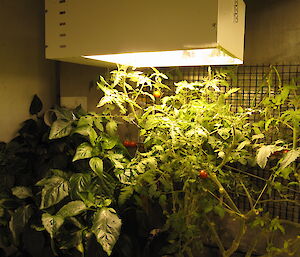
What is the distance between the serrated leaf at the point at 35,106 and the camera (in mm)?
1776

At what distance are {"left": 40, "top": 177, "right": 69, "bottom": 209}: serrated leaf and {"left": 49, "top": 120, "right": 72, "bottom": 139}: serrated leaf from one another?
21cm

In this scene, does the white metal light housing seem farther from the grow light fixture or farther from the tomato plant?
the tomato plant

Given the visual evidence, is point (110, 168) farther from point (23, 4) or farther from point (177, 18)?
point (23, 4)

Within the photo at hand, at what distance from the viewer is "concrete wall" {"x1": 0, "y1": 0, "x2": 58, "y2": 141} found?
5.34 feet

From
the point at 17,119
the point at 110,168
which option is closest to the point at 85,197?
the point at 110,168

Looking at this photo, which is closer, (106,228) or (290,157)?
(290,157)

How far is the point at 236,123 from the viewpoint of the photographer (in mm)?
1282

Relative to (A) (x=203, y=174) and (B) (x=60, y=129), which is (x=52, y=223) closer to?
(B) (x=60, y=129)

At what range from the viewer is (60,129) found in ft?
5.01

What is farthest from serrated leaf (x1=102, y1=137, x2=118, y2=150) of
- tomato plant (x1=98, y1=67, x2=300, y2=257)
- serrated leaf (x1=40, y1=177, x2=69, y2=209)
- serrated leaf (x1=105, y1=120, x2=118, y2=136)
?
serrated leaf (x1=40, y1=177, x2=69, y2=209)

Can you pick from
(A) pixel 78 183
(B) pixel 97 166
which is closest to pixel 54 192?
(A) pixel 78 183

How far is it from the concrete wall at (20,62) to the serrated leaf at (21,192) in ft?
1.08

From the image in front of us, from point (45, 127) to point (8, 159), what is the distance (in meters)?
0.26

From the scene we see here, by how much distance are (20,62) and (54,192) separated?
2.53ft
